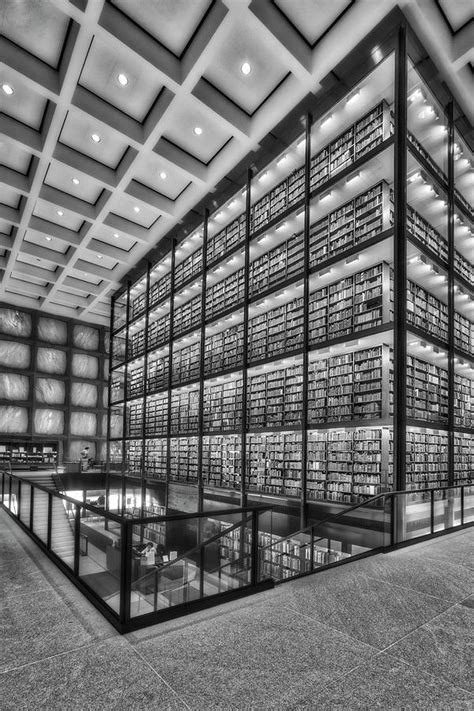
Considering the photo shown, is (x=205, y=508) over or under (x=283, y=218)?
under

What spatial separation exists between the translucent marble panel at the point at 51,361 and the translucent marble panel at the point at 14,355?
507 mm

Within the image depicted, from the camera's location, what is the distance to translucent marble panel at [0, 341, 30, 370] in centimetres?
1950

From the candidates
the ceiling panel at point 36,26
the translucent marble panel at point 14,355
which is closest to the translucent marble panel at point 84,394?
the translucent marble panel at point 14,355

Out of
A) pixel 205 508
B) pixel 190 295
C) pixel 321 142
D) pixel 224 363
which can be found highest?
pixel 321 142

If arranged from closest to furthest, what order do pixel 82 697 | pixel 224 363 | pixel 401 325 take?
pixel 82 697, pixel 401 325, pixel 224 363

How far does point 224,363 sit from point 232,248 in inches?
115

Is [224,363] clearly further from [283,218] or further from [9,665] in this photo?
[9,665]

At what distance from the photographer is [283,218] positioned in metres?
9.17

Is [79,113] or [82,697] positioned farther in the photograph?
[79,113]

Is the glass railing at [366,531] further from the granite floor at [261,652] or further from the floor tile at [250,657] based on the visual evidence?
the floor tile at [250,657]

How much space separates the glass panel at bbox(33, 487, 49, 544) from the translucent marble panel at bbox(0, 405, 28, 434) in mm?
15803

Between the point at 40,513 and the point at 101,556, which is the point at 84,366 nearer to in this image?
the point at 40,513

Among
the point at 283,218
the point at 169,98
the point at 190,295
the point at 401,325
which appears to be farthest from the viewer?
the point at 190,295

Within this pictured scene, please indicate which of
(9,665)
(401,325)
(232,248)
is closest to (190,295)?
(232,248)
